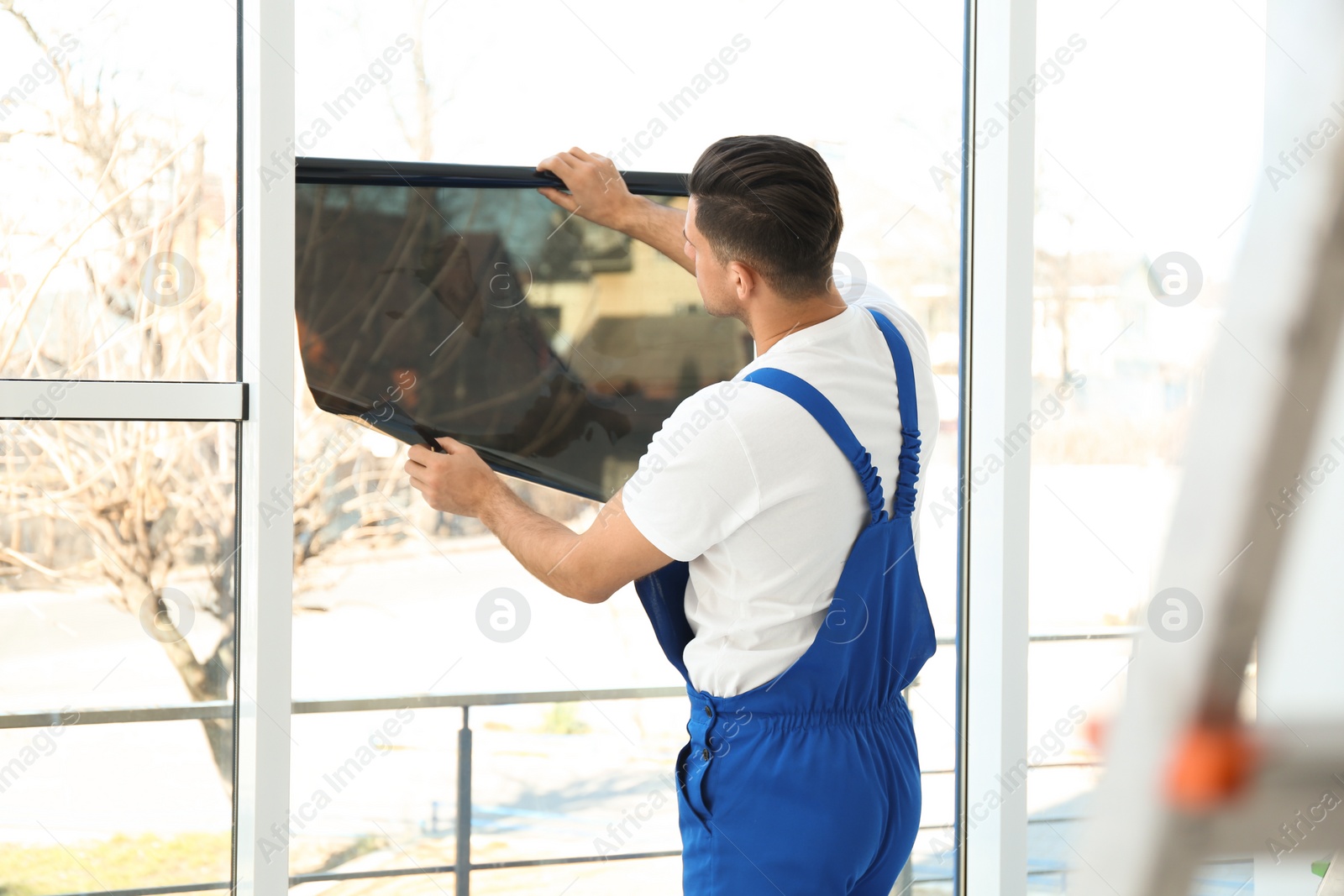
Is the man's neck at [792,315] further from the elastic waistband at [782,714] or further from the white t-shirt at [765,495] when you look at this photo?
the elastic waistband at [782,714]

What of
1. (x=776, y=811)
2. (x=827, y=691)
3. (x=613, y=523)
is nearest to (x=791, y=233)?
(x=613, y=523)

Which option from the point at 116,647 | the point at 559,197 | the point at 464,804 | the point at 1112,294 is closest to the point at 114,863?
the point at 116,647

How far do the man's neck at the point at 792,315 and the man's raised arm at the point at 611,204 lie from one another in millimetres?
300

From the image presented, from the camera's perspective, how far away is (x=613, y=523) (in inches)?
49.8

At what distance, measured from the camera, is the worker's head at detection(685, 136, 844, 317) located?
4.09 ft

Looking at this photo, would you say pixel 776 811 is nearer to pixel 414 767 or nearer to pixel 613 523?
pixel 613 523

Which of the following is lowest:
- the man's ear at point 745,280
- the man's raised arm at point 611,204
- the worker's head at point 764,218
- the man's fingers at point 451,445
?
the man's fingers at point 451,445

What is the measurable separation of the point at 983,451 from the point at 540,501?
2.78 ft

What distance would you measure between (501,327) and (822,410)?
0.57 meters

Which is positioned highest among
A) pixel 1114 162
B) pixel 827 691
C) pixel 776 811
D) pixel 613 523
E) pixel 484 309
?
pixel 1114 162

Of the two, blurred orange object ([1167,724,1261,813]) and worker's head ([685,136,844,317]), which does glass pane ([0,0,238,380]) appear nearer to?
worker's head ([685,136,844,317])

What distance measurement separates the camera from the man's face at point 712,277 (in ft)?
4.32

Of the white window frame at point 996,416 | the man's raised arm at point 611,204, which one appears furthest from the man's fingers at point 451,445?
the white window frame at point 996,416

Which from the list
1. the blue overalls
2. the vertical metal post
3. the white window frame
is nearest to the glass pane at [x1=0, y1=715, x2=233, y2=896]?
the vertical metal post
